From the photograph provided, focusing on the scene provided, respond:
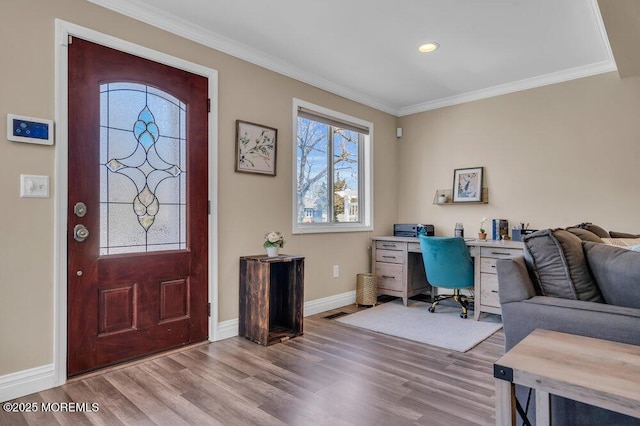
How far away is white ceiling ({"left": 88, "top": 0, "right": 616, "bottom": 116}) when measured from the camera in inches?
103

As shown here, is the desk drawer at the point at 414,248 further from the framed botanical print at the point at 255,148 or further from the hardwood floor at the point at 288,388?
the framed botanical print at the point at 255,148

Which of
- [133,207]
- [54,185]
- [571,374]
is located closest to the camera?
→ [571,374]

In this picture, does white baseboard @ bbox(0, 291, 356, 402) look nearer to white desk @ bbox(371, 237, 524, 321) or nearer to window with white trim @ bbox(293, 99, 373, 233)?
window with white trim @ bbox(293, 99, 373, 233)

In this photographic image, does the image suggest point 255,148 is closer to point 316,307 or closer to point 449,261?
point 316,307

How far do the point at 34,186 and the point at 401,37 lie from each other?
9.20 feet

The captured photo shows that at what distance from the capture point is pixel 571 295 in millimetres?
1665

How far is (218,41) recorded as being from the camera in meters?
3.07

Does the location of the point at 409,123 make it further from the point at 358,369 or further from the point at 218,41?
the point at 358,369

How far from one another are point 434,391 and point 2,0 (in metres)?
3.30

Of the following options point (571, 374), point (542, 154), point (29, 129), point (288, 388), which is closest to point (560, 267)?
point (571, 374)

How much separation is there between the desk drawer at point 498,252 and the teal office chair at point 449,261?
0.15 metres

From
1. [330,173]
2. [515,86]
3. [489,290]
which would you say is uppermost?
[515,86]

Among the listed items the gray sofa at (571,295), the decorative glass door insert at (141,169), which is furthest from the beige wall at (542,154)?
the decorative glass door insert at (141,169)

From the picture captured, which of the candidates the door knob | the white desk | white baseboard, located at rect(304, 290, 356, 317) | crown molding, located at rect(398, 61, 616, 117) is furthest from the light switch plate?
crown molding, located at rect(398, 61, 616, 117)
